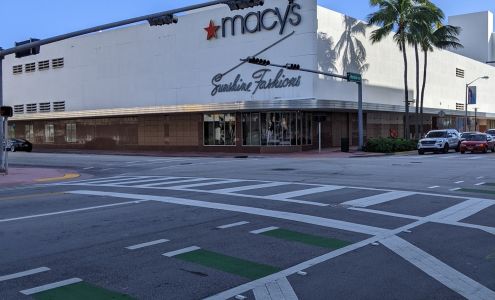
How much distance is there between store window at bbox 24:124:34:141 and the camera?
59.1 metres

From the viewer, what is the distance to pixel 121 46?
1921 inches

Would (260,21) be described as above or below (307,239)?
above

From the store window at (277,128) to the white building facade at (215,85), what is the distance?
0.08 m

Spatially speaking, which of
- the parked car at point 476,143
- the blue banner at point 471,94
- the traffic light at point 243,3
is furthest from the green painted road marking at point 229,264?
the blue banner at point 471,94

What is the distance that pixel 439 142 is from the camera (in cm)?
3662

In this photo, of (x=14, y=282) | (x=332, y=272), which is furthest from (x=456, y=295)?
(x=14, y=282)

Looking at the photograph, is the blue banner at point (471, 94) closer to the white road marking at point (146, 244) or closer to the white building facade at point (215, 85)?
the white building facade at point (215, 85)

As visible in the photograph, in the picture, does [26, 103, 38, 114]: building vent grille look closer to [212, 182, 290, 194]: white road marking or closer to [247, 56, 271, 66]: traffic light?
[247, 56, 271, 66]: traffic light

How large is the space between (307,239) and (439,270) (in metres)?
2.20

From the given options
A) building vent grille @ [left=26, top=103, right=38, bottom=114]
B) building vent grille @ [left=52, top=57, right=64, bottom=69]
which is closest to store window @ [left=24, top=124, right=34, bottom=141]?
building vent grille @ [left=26, top=103, right=38, bottom=114]

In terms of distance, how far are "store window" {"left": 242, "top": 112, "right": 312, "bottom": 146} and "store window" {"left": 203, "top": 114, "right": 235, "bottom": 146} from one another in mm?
1390

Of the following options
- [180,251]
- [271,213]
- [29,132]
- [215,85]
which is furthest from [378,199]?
[29,132]

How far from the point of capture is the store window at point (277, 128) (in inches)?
1581

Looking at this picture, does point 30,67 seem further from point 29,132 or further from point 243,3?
point 243,3
